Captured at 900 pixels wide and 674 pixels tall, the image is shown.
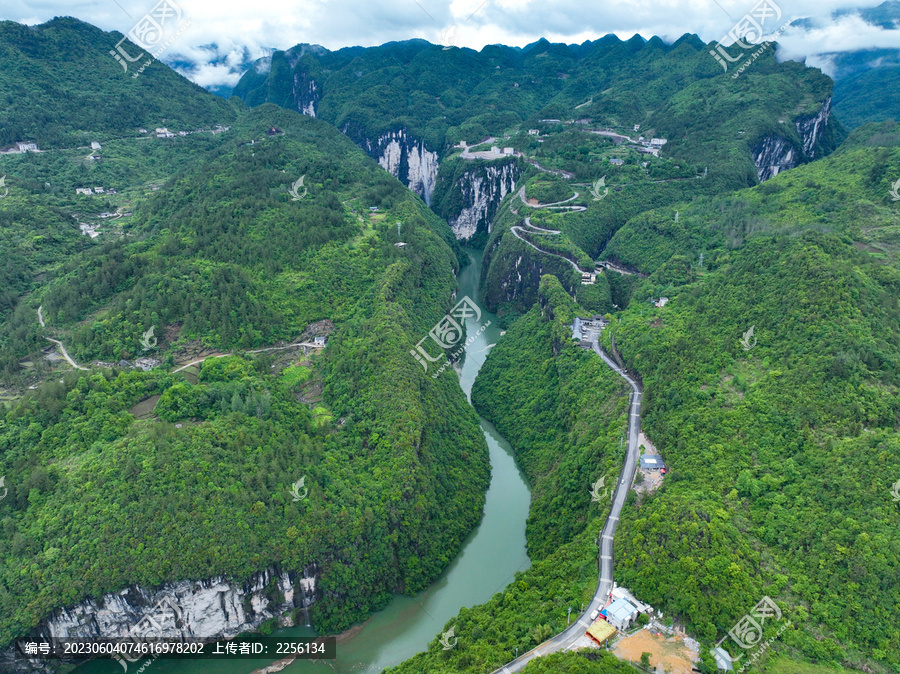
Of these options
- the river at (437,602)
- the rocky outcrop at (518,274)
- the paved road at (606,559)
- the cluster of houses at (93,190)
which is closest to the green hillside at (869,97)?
the rocky outcrop at (518,274)

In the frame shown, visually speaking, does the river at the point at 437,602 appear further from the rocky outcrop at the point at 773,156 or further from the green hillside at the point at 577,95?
the rocky outcrop at the point at 773,156

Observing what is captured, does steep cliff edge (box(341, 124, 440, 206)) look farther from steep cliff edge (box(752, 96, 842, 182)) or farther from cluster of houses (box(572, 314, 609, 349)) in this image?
cluster of houses (box(572, 314, 609, 349))

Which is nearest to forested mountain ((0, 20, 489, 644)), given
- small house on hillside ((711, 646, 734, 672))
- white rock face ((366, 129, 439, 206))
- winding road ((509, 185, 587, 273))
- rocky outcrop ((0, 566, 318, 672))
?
rocky outcrop ((0, 566, 318, 672))

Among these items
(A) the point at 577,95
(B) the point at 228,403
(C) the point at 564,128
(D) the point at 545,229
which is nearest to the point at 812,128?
(C) the point at 564,128

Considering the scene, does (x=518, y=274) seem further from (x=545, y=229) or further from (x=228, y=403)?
(x=228, y=403)

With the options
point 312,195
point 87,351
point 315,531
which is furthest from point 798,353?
point 312,195

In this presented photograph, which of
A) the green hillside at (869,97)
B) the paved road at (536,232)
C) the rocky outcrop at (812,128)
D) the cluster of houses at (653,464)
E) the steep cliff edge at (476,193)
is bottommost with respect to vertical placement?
the cluster of houses at (653,464)
